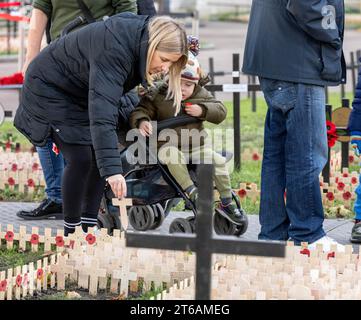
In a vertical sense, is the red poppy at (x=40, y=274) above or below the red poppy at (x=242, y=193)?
above

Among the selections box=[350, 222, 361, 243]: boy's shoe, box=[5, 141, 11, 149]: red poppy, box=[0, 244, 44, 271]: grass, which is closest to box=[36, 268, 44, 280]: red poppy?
box=[0, 244, 44, 271]: grass

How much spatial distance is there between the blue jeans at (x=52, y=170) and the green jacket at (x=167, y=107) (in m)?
1.25

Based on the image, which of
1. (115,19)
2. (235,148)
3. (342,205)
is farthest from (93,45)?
(235,148)

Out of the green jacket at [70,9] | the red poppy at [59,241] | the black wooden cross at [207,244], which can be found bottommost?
the red poppy at [59,241]

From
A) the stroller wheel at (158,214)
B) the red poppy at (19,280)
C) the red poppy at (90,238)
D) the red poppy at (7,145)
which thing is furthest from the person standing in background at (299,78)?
the red poppy at (7,145)

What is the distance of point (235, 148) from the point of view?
35.8ft

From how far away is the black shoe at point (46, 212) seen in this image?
27.6 ft

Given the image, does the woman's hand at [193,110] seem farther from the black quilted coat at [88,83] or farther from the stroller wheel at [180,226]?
the stroller wheel at [180,226]

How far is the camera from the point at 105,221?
7.75m

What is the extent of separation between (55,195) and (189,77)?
5.48 ft

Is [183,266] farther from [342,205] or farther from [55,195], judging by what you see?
[342,205]
